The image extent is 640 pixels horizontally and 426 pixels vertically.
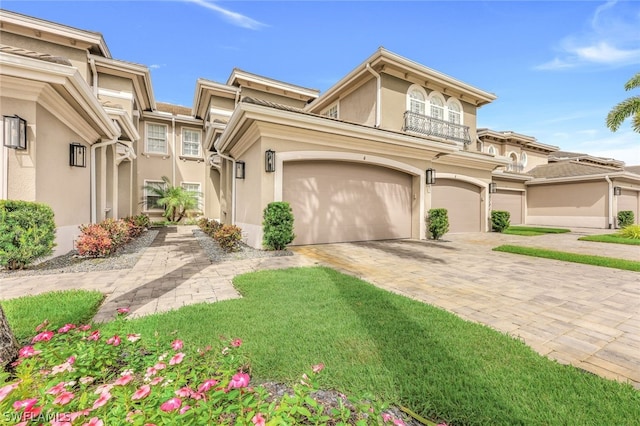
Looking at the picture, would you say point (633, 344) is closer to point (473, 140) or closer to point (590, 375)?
point (590, 375)

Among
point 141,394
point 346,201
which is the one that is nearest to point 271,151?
point 346,201

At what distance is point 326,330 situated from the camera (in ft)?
9.14

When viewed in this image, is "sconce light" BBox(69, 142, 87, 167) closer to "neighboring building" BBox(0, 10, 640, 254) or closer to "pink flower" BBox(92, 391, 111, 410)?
"neighboring building" BBox(0, 10, 640, 254)

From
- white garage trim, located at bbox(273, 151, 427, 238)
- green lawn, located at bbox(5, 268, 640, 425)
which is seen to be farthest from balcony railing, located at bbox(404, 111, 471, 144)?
green lawn, located at bbox(5, 268, 640, 425)

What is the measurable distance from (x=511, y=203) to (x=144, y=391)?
2217cm

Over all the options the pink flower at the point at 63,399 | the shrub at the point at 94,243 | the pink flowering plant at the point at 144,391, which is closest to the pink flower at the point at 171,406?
the pink flowering plant at the point at 144,391

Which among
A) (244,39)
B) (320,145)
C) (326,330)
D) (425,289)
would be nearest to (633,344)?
(425,289)

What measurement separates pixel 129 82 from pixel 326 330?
51.0 feet

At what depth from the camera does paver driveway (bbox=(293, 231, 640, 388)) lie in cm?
256

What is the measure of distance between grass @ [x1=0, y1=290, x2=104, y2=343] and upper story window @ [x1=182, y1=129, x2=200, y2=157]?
1462 cm

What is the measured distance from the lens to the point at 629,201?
18.2 m

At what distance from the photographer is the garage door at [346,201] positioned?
838 centimetres

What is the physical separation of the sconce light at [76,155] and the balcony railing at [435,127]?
1169cm

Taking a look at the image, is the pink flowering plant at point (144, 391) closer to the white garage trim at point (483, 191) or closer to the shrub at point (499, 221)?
the white garage trim at point (483, 191)
